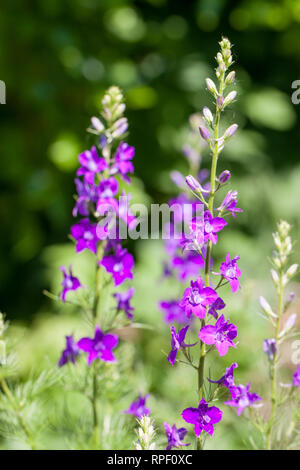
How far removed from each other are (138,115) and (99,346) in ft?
8.27

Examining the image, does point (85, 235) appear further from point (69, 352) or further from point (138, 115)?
point (138, 115)

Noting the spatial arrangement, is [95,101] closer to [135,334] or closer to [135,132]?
[135,132]

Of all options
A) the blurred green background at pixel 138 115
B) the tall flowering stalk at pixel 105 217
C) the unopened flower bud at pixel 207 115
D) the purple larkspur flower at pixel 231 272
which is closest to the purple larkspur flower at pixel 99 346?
the tall flowering stalk at pixel 105 217

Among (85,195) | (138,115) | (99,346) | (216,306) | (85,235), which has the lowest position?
(99,346)

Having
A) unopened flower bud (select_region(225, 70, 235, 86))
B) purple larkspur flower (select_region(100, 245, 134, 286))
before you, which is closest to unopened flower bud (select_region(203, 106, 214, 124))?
unopened flower bud (select_region(225, 70, 235, 86))

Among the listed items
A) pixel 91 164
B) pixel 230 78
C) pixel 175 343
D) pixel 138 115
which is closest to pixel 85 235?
pixel 91 164

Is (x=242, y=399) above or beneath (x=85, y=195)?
beneath

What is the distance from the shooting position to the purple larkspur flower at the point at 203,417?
3.31 ft

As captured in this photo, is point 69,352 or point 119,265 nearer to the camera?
point 119,265

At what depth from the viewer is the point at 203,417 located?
3.34 feet

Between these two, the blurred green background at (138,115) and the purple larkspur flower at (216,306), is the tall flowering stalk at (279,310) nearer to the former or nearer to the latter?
the purple larkspur flower at (216,306)

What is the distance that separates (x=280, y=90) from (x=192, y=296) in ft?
10.7

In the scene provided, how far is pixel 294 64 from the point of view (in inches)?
148
